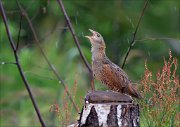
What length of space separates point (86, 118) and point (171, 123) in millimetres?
840

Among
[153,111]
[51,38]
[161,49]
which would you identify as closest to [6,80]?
[51,38]

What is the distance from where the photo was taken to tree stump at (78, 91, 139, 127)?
4.79 m

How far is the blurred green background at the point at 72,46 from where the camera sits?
9430 millimetres

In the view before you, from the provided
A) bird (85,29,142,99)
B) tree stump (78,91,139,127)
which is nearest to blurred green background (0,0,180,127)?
bird (85,29,142,99)

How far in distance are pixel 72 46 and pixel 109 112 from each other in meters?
7.09

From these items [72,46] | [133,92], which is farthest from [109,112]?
[72,46]

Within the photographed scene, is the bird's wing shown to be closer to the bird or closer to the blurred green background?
the bird

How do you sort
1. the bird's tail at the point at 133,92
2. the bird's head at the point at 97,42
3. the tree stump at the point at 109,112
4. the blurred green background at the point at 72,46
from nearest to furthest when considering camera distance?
the tree stump at the point at 109,112, the bird's tail at the point at 133,92, the bird's head at the point at 97,42, the blurred green background at the point at 72,46

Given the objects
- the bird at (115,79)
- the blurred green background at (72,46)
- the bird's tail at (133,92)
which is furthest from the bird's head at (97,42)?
the blurred green background at (72,46)

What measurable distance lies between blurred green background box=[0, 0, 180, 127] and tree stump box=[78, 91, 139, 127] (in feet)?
8.95

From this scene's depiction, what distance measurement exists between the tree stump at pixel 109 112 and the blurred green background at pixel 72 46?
2.73 metres

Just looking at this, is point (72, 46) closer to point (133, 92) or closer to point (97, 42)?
point (97, 42)

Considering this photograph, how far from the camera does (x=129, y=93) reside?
518 centimetres

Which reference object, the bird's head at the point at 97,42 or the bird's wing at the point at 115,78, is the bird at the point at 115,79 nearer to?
the bird's wing at the point at 115,78
